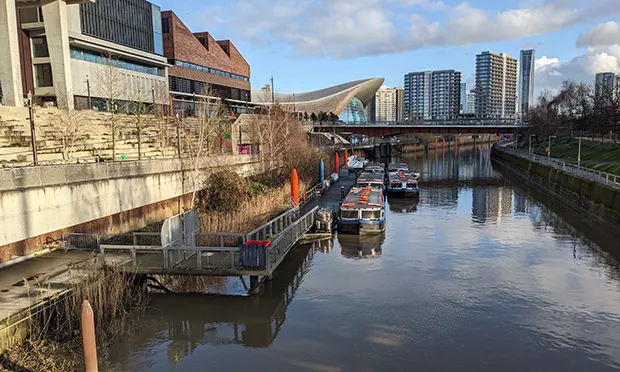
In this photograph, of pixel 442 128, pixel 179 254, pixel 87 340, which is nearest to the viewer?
pixel 87 340

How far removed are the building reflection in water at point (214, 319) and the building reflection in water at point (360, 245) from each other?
6365 mm

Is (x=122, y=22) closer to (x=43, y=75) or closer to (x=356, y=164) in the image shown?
(x=43, y=75)

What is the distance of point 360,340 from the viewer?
14.9 metres

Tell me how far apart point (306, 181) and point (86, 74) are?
1314 inches

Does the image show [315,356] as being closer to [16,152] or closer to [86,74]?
[16,152]

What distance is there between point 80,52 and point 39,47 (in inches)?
178

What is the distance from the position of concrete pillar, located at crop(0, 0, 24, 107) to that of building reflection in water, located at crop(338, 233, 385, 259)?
34176 millimetres

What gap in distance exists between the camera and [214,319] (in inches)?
650

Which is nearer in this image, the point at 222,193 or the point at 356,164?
the point at 222,193

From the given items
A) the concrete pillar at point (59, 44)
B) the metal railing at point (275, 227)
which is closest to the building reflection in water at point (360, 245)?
the metal railing at point (275, 227)

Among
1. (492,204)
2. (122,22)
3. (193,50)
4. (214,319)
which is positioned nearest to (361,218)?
(214,319)

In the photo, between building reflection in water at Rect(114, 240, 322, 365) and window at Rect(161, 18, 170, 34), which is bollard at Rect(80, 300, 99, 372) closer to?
building reflection in water at Rect(114, 240, 322, 365)

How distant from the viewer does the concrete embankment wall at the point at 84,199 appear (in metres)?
17.3

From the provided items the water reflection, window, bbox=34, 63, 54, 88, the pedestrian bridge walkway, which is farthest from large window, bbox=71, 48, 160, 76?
the pedestrian bridge walkway
